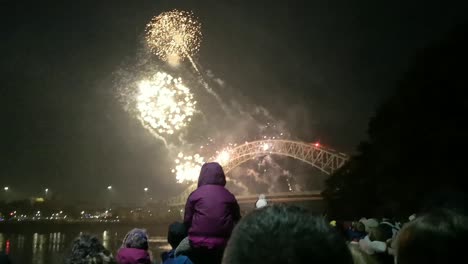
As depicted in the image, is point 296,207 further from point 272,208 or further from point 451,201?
point 451,201

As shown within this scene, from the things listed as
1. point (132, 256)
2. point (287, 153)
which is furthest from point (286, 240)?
point (287, 153)

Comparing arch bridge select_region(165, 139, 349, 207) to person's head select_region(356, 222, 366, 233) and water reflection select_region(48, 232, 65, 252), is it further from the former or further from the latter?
person's head select_region(356, 222, 366, 233)

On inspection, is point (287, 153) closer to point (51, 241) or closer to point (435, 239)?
point (51, 241)

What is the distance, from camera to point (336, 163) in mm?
47656

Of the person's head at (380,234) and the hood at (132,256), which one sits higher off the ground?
the person's head at (380,234)

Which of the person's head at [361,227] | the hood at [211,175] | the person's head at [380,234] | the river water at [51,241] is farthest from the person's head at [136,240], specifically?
the river water at [51,241]

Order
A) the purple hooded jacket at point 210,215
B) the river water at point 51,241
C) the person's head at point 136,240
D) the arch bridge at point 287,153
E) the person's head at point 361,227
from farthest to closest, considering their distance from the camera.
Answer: the arch bridge at point 287,153 → the river water at point 51,241 → the person's head at point 361,227 → the person's head at point 136,240 → the purple hooded jacket at point 210,215

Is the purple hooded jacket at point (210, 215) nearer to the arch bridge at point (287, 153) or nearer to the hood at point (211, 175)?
the hood at point (211, 175)

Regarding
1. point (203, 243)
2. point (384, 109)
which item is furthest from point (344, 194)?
point (203, 243)

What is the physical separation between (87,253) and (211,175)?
49.0 inches

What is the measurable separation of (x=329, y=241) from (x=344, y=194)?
79.8 ft

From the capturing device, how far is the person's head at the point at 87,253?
12.4 feet

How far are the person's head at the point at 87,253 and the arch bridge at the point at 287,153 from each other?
42.7m

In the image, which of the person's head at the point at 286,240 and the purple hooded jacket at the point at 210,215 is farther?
the purple hooded jacket at the point at 210,215
